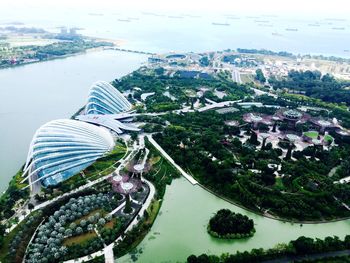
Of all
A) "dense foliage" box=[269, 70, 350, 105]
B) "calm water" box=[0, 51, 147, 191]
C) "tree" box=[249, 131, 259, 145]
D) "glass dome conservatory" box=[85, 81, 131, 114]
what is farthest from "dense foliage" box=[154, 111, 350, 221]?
"dense foliage" box=[269, 70, 350, 105]

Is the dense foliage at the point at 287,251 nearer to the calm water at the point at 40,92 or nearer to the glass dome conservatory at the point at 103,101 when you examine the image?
the calm water at the point at 40,92

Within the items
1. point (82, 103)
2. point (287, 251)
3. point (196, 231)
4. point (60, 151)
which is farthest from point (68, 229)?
point (82, 103)

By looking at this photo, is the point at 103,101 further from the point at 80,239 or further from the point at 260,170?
the point at 80,239

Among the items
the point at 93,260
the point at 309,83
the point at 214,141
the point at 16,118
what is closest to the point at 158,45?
the point at 309,83

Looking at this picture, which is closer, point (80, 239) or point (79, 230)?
point (80, 239)

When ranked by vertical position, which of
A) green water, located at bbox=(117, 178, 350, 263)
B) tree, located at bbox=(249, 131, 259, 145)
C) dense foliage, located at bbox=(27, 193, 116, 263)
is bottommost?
green water, located at bbox=(117, 178, 350, 263)

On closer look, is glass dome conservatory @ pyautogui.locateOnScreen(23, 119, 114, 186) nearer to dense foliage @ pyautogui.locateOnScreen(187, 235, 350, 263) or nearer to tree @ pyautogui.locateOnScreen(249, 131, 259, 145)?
dense foliage @ pyautogui.locateOnScreen(187, 235, 350, 263)
